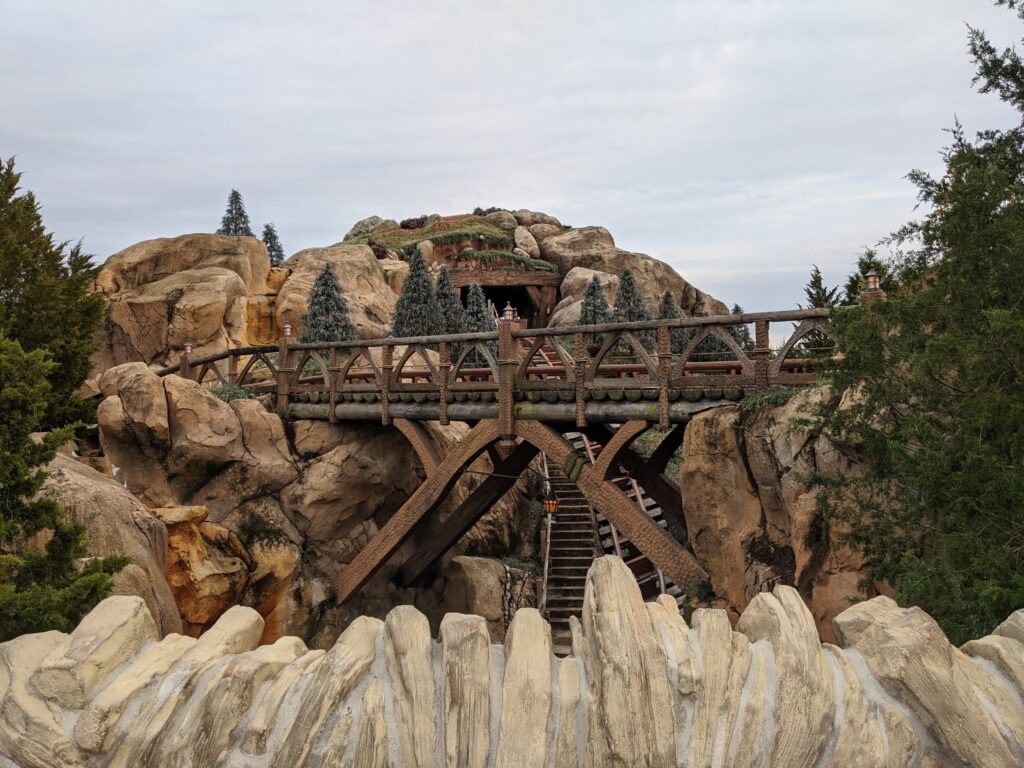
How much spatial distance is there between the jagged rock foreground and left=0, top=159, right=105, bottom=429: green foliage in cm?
1014

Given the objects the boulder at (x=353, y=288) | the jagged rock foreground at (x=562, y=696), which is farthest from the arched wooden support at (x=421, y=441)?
the boulder at (x=353, y=288)

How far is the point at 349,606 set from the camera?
16359 mm

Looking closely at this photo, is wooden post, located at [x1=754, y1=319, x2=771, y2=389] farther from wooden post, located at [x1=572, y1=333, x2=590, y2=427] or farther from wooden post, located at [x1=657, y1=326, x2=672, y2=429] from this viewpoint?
wooden post, located at [x1=572, y1=333, x2=590, y2=427]

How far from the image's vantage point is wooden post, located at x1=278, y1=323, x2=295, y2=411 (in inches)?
677

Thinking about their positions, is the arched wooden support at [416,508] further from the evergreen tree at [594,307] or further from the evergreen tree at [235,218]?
the evergreen tree at [235,218]

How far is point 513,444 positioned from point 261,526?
507 cm

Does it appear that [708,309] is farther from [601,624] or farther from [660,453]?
[601,624]

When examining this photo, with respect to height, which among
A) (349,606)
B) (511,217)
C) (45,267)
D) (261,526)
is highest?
(511,217)

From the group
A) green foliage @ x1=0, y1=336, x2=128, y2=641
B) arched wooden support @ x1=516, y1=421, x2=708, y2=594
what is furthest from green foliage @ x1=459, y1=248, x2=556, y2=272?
green foliage @ x1=0, y1=336, x2=128, y2=641

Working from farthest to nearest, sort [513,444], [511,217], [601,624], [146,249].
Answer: [511,217], [146,249], [513,444], [601,624]

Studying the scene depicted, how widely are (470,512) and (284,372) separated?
4.88 metres

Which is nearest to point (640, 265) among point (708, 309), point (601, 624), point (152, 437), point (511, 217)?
point (708, 309)

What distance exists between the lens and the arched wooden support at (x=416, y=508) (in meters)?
14.5

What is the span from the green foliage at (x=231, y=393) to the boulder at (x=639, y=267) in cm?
2475
